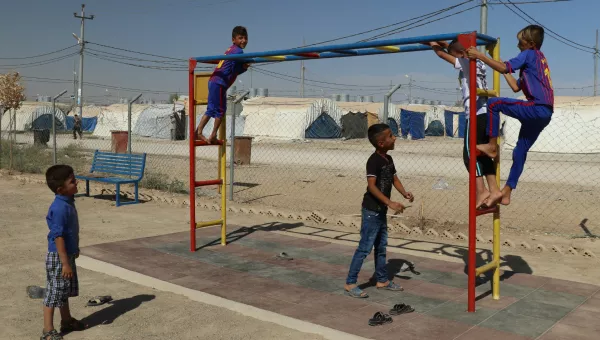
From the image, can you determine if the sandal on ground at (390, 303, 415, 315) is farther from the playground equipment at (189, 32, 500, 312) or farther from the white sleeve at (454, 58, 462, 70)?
the white sleeve at (454, 58, 462, 70)

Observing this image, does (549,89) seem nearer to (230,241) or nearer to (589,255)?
(589,255)

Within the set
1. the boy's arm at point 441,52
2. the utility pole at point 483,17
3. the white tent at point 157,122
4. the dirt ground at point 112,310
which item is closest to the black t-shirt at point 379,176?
the boy's arm at point 441,52

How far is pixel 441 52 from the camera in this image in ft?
17.2

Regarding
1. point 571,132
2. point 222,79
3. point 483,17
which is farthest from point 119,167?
point 571,132

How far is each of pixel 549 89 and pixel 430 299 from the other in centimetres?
206

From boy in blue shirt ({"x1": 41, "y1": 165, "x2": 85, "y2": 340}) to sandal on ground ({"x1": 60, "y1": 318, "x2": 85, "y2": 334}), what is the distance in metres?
0.09

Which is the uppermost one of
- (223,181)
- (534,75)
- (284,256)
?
(534,75)

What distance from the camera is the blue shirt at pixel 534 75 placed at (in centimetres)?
474

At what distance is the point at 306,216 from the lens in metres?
9.45

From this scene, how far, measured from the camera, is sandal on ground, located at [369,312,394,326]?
4473 millimetres

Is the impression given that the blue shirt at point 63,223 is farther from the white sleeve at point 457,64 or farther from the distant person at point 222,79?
the white sleeve at point 457,64

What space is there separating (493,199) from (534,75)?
1084 mm

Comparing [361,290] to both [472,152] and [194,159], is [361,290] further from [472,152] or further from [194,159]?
[194,159]

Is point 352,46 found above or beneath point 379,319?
above
